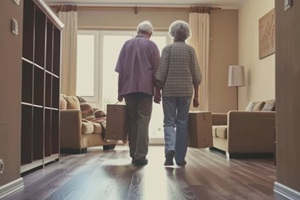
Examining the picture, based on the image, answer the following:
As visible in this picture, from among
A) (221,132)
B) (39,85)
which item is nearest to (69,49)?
(221,132)

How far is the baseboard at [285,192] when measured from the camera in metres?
2.20

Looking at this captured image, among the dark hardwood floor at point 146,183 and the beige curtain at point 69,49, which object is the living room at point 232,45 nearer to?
the beige curtain at point 69,49

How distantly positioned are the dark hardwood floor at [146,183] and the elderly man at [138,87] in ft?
0.97

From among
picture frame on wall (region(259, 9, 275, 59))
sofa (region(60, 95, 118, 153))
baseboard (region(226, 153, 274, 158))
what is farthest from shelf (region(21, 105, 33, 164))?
picture frame on wall (region(259, 9, 275, 59))

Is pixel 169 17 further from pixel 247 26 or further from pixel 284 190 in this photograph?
pixel 284 190

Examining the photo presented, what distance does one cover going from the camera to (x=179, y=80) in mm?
4047

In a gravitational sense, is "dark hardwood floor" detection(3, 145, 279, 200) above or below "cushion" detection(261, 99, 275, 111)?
below

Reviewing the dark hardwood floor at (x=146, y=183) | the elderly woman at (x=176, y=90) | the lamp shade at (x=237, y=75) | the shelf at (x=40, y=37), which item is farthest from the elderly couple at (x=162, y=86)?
the lamp shade at (x=237, y=75)

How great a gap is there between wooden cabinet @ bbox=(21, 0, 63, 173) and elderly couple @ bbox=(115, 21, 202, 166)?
0.68 m

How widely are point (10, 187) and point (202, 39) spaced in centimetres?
614

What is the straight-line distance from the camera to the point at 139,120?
417 centimetres

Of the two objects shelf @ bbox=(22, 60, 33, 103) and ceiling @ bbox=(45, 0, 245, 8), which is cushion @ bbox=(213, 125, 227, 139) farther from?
ceiling @ bbox=(45, 0, 245, 8)

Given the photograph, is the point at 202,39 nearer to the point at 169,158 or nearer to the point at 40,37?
the point at 169,158

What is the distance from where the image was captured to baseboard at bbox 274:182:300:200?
2196 mm
